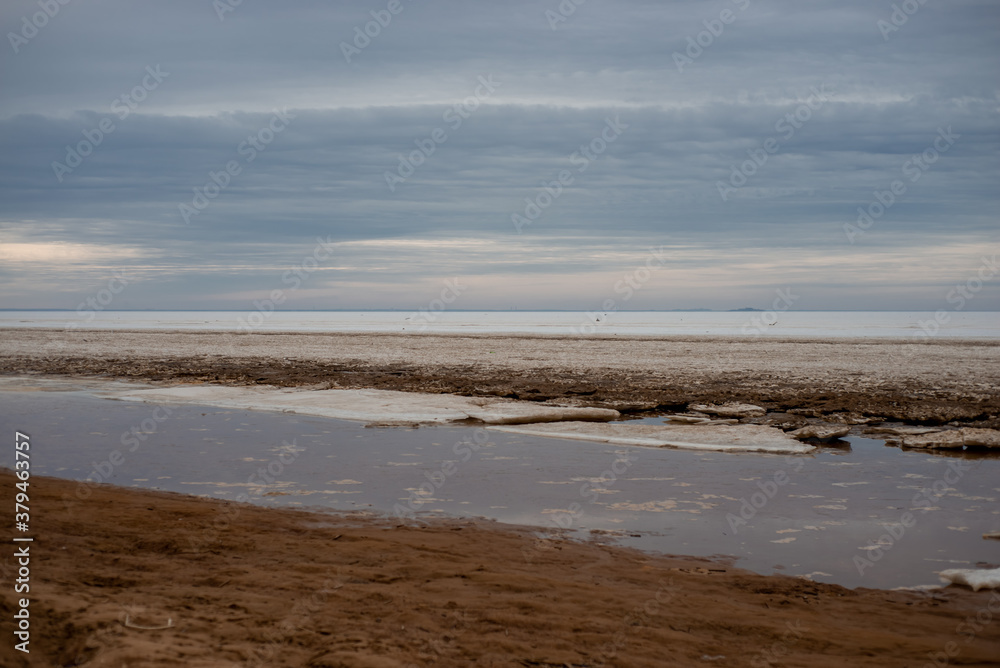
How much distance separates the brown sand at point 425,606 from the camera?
5.20 m

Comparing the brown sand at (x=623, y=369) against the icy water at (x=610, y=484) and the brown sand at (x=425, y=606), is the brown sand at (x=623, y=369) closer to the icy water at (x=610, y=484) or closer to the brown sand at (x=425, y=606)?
the icy water at (x=610, y=484)

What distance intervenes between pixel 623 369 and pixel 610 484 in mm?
19467

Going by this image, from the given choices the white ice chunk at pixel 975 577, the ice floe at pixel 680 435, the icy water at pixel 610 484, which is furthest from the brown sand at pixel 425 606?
the ice floe at pixel 680 435

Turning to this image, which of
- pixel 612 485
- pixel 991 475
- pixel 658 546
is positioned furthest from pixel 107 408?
pixel 991 475

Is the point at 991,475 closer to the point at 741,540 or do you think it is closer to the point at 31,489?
the point at 741,540

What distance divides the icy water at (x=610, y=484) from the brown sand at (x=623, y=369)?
6215 mm

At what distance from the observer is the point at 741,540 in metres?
8.73

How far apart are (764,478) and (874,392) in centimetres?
1275

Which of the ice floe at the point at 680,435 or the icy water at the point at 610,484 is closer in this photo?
the icy water at the point at 610,484

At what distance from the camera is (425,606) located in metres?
6.09

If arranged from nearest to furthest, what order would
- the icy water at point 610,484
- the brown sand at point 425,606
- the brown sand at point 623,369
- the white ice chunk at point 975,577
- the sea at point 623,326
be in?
1. the brown sand at point 425,606
2. the white ice chunk at point 975,577
3. the icy water at point 610,484
4. the brown sand at point 623,369
5. the sea at point 623,326

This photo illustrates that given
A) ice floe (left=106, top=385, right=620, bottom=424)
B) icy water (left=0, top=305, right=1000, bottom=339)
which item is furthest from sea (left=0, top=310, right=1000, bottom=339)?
ice floe (left=106, top=385, right=620, bottom=424)

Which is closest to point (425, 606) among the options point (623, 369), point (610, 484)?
point (610, 484)

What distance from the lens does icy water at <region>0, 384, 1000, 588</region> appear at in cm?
855
